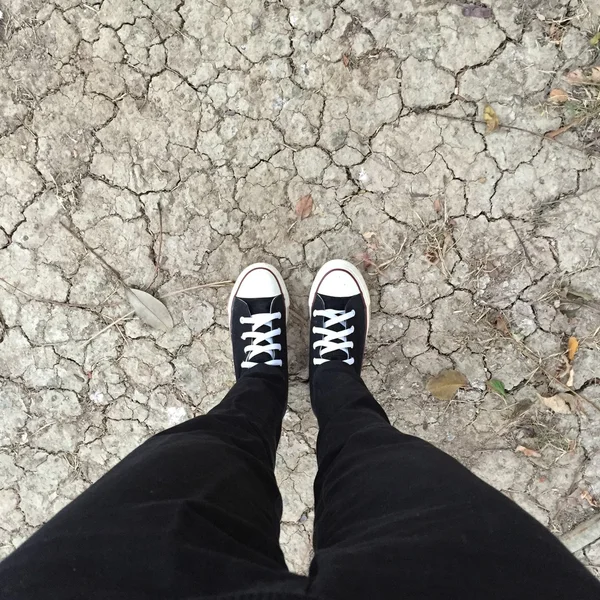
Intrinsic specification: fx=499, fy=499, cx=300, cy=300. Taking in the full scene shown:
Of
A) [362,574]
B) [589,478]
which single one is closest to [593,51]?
[589,478]

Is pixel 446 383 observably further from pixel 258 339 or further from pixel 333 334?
pixel 258 339

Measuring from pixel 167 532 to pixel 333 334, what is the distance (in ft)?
3.10

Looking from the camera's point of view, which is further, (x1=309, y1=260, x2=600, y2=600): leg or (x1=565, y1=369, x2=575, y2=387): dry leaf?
(x1=565, y1=369, x2=575, y2=387): dry leaf

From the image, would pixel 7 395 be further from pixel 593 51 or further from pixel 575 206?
pixel 593 51

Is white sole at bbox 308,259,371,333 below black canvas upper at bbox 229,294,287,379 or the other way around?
the other way around

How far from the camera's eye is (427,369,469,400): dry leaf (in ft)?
5.84

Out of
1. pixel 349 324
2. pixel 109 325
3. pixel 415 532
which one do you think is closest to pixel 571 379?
pixel 349 324

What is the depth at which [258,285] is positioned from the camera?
5.76 feet

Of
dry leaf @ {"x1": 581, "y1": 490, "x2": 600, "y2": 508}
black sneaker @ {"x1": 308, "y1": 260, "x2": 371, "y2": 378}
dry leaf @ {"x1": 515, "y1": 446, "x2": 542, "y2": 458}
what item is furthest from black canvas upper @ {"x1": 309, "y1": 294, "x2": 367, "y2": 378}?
dry leaf @ {"x1": 581, "y1": 490, "x2": 600, "y2": 508}

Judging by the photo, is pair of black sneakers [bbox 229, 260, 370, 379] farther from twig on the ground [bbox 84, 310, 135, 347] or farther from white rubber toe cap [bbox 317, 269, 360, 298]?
twig on the ground [bbox 84, 310, 135, 347]

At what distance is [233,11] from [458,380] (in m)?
1.50

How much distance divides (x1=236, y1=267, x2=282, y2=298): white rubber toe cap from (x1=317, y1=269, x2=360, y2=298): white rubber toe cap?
186 millimetres

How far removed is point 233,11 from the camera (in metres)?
1.70

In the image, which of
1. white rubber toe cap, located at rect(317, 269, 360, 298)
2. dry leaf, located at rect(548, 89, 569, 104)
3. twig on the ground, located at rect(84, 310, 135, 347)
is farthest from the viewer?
twig on the ground, located at rect(84, 310, 135, 347)
